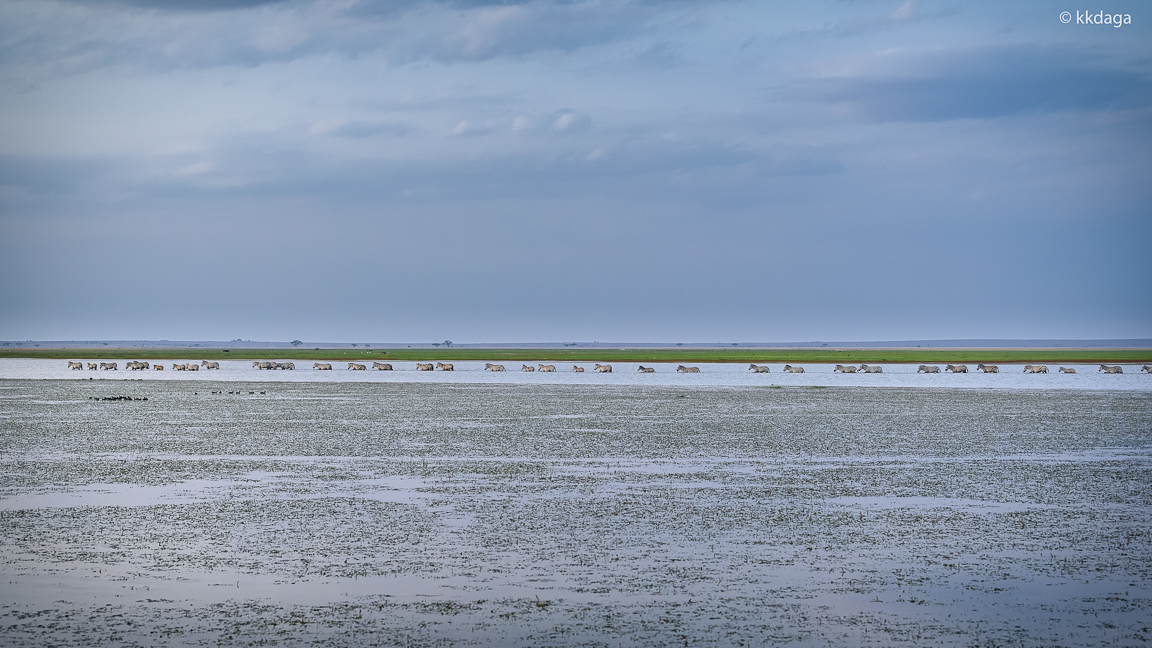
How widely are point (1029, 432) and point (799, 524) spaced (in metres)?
18.4

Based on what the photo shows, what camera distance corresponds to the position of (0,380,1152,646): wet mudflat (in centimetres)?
1052

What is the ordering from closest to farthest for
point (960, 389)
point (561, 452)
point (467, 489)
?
1. point (467, 489)
2. point (561, 452)
3. point (960, 389)

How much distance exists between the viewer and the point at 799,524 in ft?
51.8

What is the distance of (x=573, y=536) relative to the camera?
1486 centimetres

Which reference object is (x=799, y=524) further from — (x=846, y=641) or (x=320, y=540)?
(x=320, y=540)

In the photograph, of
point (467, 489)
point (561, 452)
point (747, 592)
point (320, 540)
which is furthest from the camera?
point (561, 452)

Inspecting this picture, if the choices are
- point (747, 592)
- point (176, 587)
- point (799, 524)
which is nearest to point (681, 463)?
point (799, 524)

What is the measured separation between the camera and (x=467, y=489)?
63.5ft

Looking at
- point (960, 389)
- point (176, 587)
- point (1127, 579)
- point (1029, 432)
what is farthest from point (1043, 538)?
point (960, 389)

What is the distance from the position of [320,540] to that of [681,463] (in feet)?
35.0

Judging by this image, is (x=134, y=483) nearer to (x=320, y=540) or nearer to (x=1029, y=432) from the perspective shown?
(x=320, y=540)

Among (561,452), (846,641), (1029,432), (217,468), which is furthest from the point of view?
(1029,432)

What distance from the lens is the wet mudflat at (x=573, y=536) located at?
414 inches

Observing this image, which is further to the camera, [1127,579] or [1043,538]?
[1043,538]
